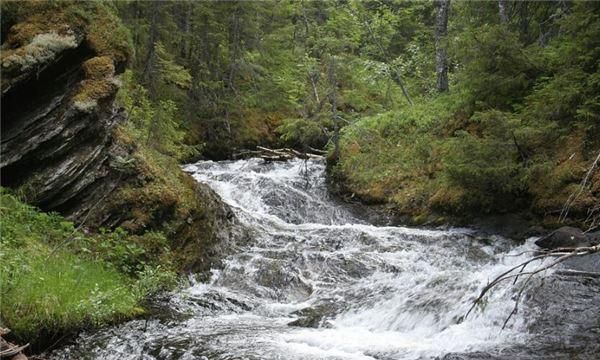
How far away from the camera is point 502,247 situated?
395 inches

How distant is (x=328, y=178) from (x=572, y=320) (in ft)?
34.9

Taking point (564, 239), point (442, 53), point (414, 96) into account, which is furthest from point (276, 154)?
point (564, 239)

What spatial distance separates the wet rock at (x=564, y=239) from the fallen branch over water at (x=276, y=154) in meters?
10.0

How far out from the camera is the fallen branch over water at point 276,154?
61.8ft

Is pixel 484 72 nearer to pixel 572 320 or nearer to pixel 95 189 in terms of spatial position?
pixel 572 320

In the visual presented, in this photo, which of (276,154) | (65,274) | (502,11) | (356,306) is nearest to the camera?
(65,274)

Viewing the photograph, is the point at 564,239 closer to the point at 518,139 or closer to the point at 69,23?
the point at 518,139

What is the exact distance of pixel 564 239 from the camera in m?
8.60

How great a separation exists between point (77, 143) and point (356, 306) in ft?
16.4

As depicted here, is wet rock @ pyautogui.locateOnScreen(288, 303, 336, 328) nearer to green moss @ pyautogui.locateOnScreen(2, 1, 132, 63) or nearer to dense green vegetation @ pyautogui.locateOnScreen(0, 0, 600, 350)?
dense green vegetation @ pyautogui.locateOnScreen(0, 0, 600, 350)

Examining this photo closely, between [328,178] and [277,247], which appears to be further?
[328,178]

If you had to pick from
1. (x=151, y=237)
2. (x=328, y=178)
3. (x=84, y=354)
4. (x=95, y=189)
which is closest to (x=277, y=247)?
(x=151, y=237)

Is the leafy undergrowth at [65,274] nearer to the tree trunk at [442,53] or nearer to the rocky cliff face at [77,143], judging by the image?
the rocky cliff face at [77,143]

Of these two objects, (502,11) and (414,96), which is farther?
(414,96)
